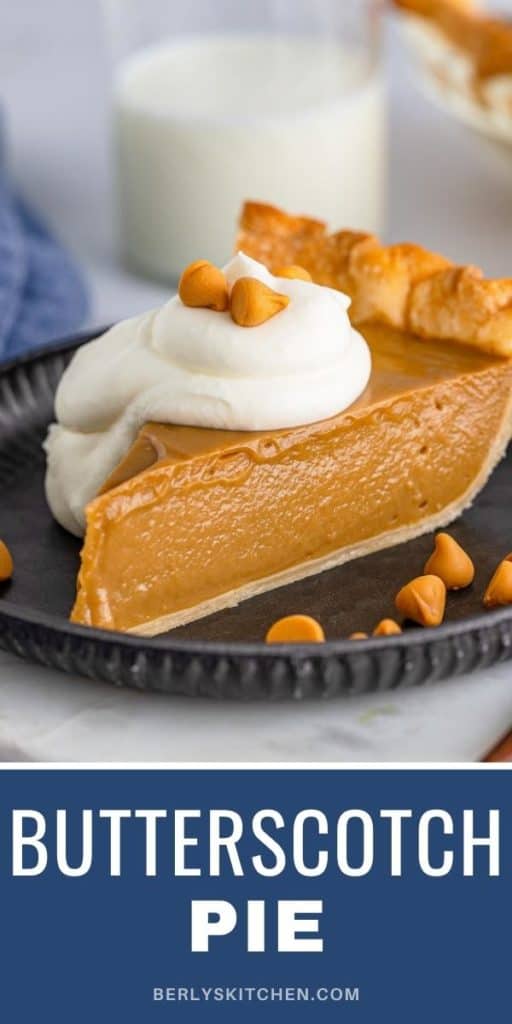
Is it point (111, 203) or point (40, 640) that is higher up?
point (111, 203)

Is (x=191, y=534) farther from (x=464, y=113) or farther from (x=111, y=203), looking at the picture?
(x=111, y=203)

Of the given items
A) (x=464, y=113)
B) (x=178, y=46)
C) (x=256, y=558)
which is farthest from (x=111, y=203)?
(x=256, y=558)

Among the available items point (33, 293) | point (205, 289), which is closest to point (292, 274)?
point (205, 289)

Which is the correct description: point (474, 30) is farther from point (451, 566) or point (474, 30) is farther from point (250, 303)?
point (451, 566)

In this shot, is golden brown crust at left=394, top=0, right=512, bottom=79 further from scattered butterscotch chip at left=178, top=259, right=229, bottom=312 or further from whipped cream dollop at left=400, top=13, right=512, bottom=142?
scattered butterscotch chip at left=178, top=259, right=229, bottom=312

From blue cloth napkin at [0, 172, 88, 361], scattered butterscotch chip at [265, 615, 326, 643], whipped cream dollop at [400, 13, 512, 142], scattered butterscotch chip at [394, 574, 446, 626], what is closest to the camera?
scattered butterscotch chip at [265, 615, 326, 643]

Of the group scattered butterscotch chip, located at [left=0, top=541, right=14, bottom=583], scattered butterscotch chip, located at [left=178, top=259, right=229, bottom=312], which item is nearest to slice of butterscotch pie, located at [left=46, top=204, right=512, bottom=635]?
scattered butterscotch chip, located at [left=178, top=259, right=229, bottom=312]
